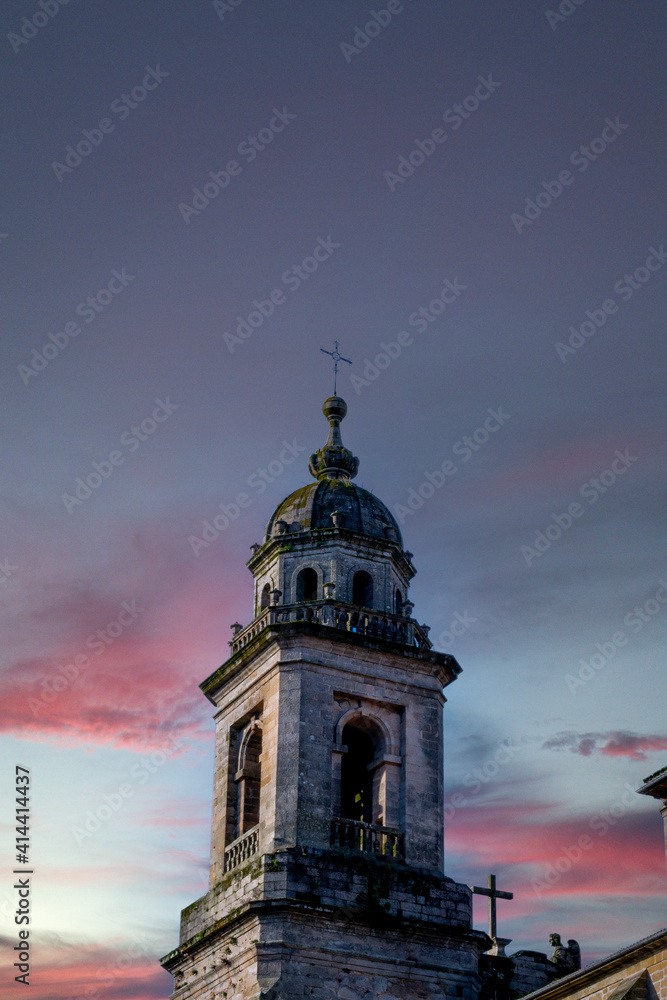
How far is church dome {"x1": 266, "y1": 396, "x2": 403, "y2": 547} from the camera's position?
125 feet

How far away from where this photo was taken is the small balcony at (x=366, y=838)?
32938 mm

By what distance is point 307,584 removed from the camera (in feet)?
123

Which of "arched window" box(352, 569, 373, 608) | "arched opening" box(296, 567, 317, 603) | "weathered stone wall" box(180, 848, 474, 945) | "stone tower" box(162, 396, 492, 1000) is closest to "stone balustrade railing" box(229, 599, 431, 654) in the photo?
"stone tower" box(162, 396, 492, 1000)

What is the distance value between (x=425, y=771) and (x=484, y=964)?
4.76m

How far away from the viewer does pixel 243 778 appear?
35438mm

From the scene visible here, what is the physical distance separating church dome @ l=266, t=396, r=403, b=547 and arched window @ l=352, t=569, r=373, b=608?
105cm

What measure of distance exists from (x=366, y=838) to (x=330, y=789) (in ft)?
4.59

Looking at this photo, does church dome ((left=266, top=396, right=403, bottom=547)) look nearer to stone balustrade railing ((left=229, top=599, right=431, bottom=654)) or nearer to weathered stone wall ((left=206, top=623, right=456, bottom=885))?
stone balustrade railing ((left=229, top=599, right=431, bottom=654))

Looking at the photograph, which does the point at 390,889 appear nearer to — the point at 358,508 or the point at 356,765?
the point at 356,765

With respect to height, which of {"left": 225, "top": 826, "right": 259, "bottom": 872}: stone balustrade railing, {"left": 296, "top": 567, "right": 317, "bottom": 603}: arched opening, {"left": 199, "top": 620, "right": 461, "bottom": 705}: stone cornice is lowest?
{"left": 225, "top": 826, "right": 259, "bottom": 872}: stone balustrade railing

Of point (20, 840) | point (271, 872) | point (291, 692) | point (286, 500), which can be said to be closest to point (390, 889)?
point (271, 872)

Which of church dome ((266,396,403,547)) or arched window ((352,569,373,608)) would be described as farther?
church dome ((266,396,403,547))

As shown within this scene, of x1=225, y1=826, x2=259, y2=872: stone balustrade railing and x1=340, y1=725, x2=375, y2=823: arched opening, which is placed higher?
x1=340, y1=725, x2=375, y2=823: arched opening

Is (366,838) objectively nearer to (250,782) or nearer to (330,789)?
(330,789)
